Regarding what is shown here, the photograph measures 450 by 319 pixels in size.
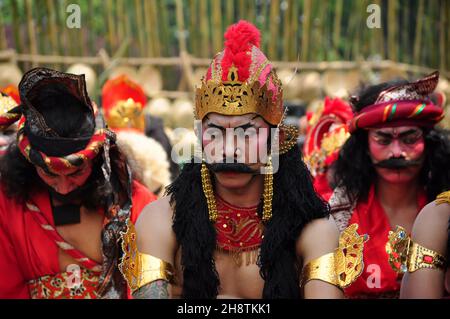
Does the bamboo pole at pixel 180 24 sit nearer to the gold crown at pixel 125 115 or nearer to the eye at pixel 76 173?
the gold crown at pixel 125 115

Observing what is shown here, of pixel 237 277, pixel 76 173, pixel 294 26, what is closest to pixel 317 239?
pixel 237 277

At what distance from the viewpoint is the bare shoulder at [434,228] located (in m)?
4.47

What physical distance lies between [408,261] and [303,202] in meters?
0.63

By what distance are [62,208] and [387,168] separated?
180cm

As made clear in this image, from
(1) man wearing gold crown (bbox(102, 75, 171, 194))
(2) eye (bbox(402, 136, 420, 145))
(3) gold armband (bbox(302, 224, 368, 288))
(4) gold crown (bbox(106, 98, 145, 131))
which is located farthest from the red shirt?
(4) gold crown (bbox(106, 98, 145, 131))

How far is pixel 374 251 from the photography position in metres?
5.65

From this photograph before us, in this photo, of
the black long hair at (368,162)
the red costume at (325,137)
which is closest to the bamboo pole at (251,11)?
the red costume at (325,137)

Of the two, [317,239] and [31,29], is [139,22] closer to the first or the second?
[31,29]

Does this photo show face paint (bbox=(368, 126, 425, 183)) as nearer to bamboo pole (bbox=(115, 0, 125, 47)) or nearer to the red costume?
the red costume

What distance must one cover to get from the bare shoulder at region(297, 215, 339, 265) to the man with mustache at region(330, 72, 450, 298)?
1317mm

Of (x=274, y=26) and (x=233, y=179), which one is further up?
(x=274, y=26)

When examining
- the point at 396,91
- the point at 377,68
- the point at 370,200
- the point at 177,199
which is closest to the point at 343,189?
the point at 370,200

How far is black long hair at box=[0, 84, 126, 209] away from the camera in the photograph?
195 inches
